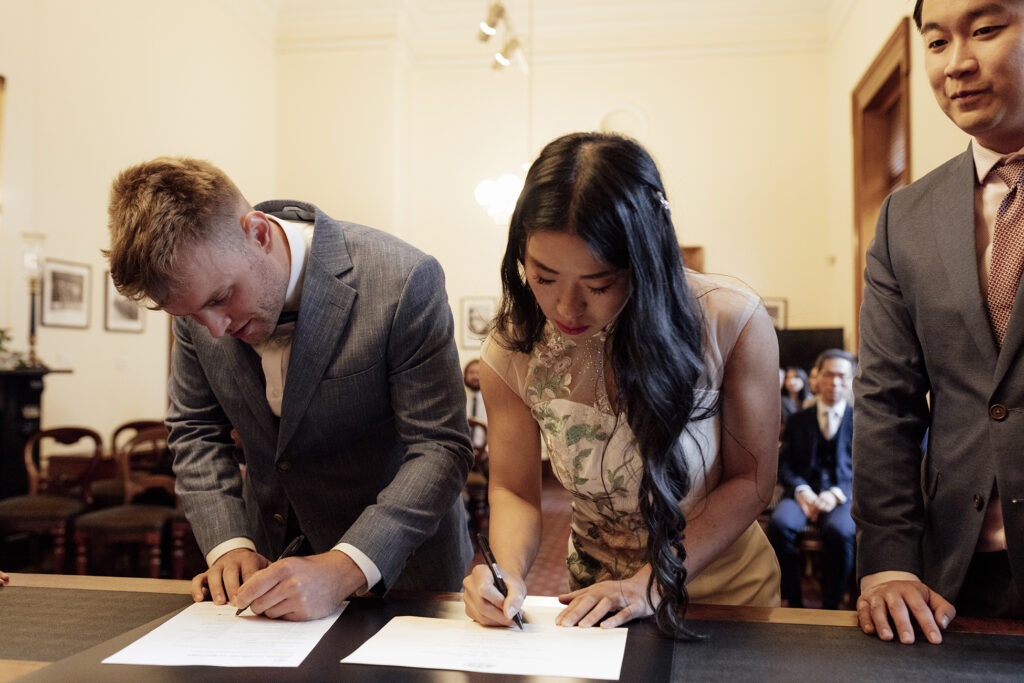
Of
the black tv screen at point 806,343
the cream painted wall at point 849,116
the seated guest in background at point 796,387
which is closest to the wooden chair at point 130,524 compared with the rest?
the seated guest in background at point 796,387

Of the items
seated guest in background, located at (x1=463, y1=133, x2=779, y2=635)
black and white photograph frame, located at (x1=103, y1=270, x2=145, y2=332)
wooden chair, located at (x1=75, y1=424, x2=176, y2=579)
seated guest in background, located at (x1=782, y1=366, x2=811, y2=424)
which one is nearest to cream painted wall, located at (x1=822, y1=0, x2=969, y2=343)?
seated guest in background, located at (x1=782, y1=366, x2=811, y2=424)

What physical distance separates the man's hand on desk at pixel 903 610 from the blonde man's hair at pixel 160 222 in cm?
117

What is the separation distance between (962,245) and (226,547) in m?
1.37

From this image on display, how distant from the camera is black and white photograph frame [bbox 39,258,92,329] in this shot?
589cm

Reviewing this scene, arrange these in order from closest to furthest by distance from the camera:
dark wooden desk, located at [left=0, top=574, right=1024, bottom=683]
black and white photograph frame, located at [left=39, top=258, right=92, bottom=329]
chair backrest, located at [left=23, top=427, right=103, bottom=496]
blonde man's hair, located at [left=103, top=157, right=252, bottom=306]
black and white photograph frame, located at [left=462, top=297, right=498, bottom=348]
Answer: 1. dark wooden desk, located at [left=0, top=574, right=1024, bottom=683]
2. blonde man's hair, located at [left=103, top=157, right=252, bottom=306]
3. chair backrest, located at [left=23, top=427, right=103, bottom=496]
4. black and white photograph frame, located at [left=39, top=258, right=92, bottom=329]
5. black and white photograph frame, located at [left=462, top=297, right=498, bottom=348]

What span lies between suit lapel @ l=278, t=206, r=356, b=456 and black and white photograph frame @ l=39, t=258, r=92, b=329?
16.7 feet

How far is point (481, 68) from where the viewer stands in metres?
9.66

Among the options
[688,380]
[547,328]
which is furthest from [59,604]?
[688,380]

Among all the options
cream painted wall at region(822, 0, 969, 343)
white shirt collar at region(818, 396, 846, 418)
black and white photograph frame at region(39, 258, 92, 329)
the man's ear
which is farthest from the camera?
black and white photograph frame at region(39, 258, 92, 329)

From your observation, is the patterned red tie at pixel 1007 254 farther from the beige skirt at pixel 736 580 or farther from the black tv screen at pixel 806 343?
the black tv screen at pixel 806 343

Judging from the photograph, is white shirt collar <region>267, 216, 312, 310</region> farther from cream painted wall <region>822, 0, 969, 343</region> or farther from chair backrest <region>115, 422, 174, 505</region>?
cream painted wall <region>822, 0, 969, 343</region>

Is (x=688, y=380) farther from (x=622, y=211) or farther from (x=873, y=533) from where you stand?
(x=873, y=533)

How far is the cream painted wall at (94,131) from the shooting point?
5660mm

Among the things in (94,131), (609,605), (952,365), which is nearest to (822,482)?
(952,365)
